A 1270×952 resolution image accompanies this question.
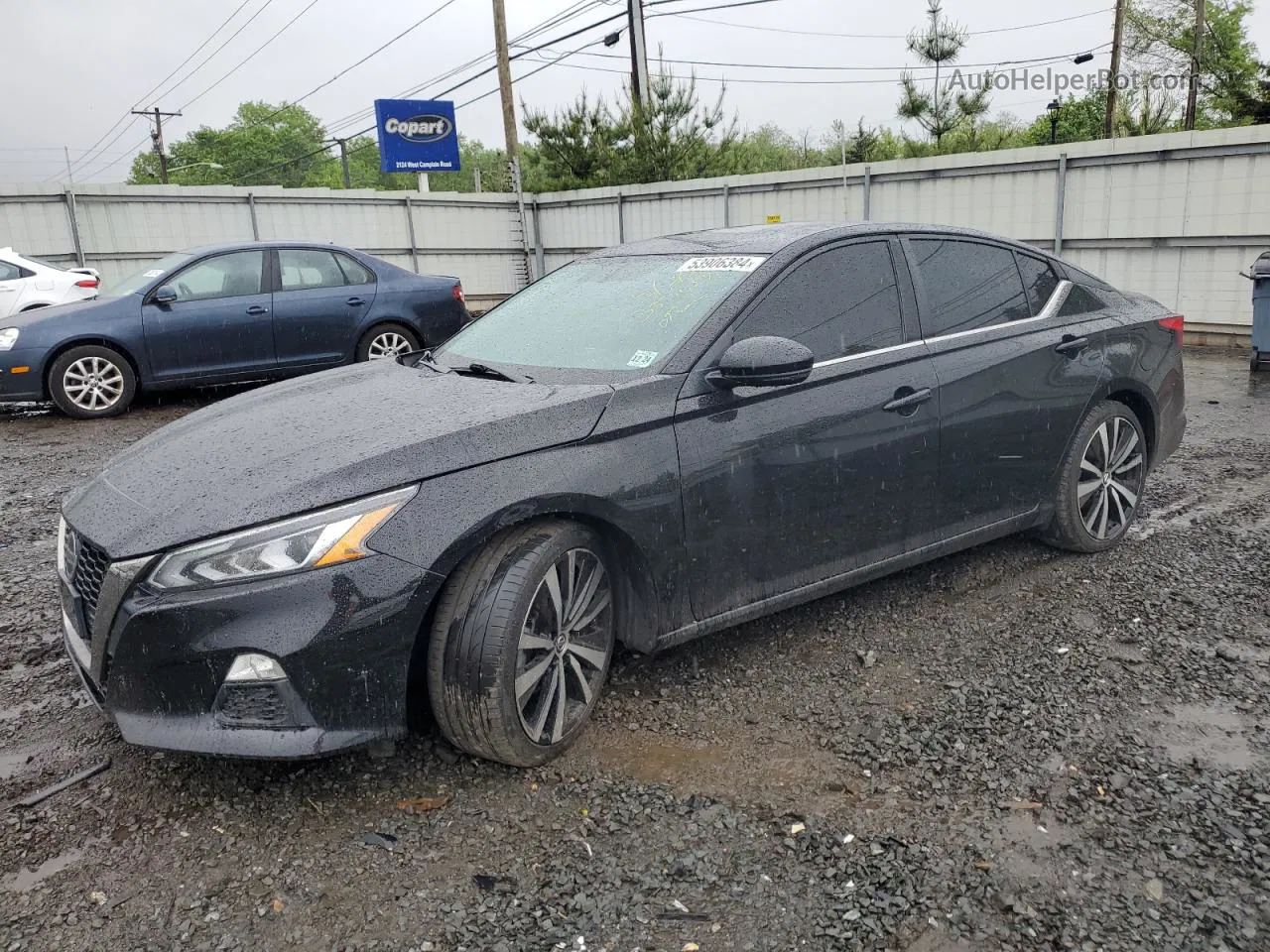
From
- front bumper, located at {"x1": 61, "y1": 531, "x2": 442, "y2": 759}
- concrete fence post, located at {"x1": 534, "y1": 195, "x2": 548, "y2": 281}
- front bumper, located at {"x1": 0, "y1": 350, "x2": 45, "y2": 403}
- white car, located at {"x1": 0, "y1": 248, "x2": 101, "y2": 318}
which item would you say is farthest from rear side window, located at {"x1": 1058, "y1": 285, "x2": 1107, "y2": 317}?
concrete fence post, located at {"x1": 534, "y1": 195, "x2": 548, "y2": 281}

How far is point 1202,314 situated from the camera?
39.9 feet

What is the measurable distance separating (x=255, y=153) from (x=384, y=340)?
8769 centimetres

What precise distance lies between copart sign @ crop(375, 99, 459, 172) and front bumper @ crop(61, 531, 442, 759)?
71.1 feet

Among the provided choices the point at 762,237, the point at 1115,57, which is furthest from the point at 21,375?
the point at 1115,57

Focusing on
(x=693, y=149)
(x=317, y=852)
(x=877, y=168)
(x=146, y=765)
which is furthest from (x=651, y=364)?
(x=693, y=149)

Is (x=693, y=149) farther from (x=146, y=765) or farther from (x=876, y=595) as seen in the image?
(x=146, y=765)

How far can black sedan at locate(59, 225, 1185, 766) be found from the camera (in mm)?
2549

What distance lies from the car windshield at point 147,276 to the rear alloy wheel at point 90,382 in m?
0.65

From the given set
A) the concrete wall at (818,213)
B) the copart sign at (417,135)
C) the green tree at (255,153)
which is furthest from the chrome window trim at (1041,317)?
the green tree at (255,153)

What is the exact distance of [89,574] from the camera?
108 inches

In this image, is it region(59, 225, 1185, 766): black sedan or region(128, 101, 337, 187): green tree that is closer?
region(59, 225, 1185, 766): black sedan

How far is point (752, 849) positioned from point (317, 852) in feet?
3.67

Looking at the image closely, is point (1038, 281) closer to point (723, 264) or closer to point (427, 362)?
point (723, 264)

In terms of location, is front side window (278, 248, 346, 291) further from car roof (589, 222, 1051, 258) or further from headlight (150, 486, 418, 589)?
headlight (150, 486, 418, 589)
